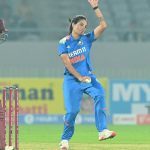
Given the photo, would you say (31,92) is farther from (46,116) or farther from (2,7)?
(2,7)

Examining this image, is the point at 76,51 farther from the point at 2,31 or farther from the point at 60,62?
the point at 60,62

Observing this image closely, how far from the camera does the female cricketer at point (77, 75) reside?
11.6 meters

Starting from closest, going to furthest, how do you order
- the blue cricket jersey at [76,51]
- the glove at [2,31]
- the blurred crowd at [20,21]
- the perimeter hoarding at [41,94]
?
1. the glove at [2,31]
2. the blue cricket jersey at [76,51]
3. the perimeter hoarding at [41,94]
4. the blurred crowd at [20,21]

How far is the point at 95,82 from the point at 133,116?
11.6 metres

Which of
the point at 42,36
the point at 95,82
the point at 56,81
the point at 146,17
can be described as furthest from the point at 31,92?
the point at 95,82

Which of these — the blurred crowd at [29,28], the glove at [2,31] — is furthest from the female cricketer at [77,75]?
the blurred crowd at [29,28]

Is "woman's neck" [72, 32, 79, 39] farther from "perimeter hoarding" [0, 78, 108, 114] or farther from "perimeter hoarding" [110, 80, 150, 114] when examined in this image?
"perimeter hoarding" [110, 80, 150, 114]

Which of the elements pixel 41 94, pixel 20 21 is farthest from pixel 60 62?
pixel 41 94

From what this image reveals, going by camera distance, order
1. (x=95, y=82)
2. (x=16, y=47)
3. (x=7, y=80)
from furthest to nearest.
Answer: (x=16, y=47) → (x=7, y=80) → (x=95, y=82)

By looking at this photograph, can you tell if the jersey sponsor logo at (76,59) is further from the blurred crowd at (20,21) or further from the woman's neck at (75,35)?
the blurred crowd at (20,21)

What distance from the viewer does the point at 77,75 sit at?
11.6 metres

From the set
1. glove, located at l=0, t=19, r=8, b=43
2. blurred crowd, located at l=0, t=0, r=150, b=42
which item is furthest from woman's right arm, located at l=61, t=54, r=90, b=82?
blurred crowd, located at l=0, t=0, r=150, b=42

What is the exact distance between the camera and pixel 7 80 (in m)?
22.9

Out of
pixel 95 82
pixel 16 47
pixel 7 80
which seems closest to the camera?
pixel 95 82
